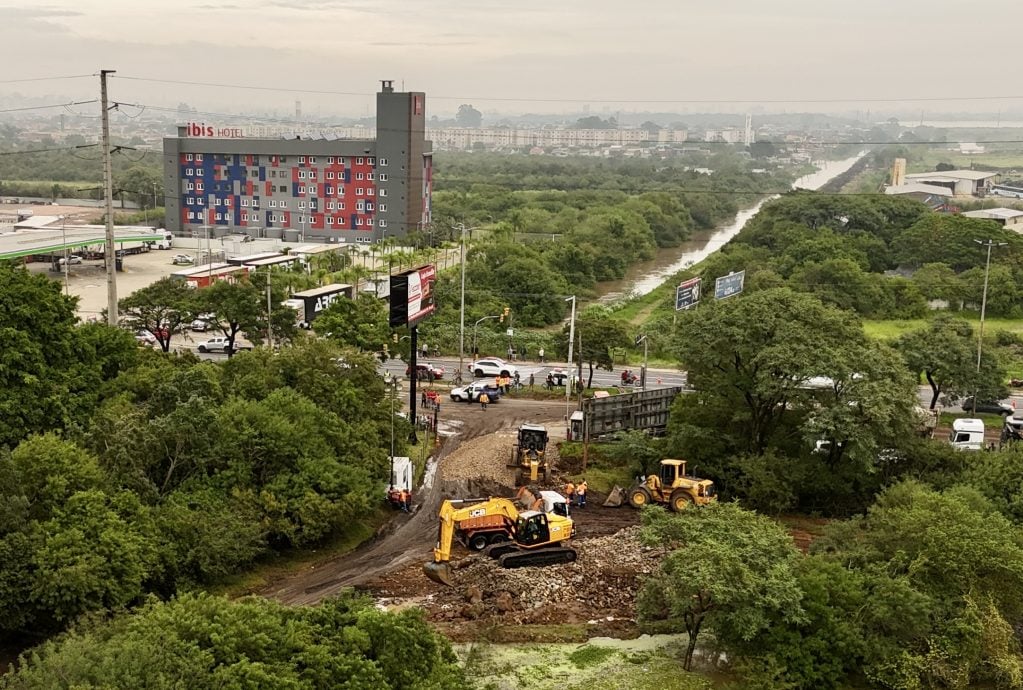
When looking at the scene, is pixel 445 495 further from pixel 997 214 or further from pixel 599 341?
pixel 997 214

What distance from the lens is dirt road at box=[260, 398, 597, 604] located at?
23.0 m

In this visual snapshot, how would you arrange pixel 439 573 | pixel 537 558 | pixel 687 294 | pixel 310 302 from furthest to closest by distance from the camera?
pixel 310 302, pixel 687 294, pixel 537 558, pixel 439 573

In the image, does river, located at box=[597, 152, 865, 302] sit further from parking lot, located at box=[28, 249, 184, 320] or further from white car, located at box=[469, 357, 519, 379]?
parking lot, located at box=[28, 249, 184, 320]

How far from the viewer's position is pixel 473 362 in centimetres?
4725

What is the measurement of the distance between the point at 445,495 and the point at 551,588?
7292 mm

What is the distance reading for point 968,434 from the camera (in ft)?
109

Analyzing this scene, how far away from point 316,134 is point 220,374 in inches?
2826

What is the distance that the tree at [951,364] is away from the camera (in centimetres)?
3659

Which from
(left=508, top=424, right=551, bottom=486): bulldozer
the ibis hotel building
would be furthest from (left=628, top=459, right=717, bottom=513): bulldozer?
the ibis hotel building

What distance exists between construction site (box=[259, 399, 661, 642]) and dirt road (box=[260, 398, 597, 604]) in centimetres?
5

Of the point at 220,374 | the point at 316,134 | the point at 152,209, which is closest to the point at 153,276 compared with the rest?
the point at 316,134

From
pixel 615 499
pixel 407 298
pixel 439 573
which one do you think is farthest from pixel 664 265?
pixel 439 573

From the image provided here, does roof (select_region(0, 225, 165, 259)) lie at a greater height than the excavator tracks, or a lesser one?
greater

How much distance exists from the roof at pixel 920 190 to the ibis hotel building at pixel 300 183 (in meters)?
63.9
